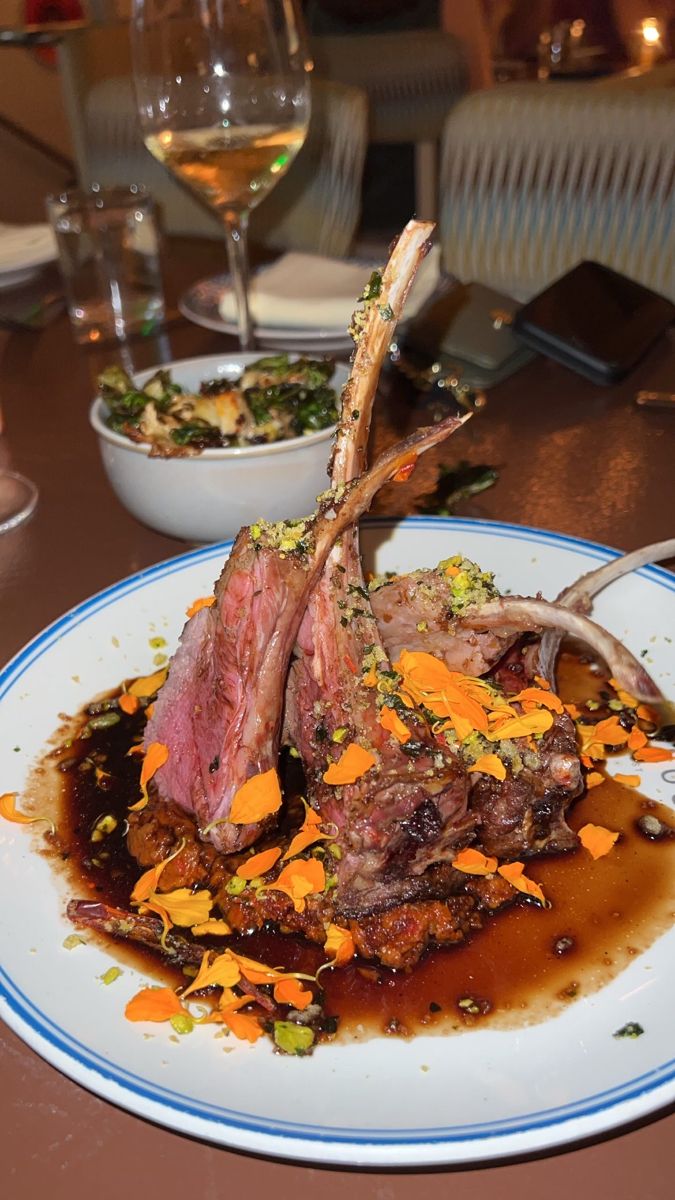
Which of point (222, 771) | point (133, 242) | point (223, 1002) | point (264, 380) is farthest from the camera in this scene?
point (133, 242)

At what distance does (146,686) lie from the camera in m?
1.15

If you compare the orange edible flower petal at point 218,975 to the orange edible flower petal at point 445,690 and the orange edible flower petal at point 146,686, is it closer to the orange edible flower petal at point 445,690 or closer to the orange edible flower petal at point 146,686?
the orange edible flower petal at point 445,690

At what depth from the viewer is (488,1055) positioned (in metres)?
0.72

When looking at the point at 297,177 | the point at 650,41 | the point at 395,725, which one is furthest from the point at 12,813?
the point at 650,41

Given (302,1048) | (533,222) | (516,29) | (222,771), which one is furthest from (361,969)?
(516,29)

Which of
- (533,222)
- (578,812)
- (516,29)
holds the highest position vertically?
(516,29)

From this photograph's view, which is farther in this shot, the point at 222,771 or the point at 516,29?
the point at 516,29

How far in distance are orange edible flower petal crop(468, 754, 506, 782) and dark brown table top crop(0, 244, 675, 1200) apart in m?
0.29

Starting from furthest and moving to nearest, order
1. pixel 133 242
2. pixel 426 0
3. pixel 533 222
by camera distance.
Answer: pixel 426 0, pixel 533 222, pixel 133 242

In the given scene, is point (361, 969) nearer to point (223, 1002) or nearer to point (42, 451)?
point (223, 1002)

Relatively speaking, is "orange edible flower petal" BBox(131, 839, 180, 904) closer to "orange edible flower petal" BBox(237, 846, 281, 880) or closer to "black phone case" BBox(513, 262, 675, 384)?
"orange edible flower petal" BBox(237, 846, 281, 880)

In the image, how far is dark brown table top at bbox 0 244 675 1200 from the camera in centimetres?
67

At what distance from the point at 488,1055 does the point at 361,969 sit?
139mm

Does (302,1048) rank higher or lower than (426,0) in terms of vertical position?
lower
